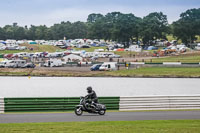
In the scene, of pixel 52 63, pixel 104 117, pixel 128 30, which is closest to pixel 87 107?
pixel 104 117

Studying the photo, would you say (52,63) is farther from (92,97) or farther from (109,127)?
(109,127)

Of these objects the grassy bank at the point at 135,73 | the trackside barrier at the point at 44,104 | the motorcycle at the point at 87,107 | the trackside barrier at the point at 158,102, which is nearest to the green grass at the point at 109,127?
the motorcycle at the point at 87,107

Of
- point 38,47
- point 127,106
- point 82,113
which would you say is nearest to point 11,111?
point 82,113

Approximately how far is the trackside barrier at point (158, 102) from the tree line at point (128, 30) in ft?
374

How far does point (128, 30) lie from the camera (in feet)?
483

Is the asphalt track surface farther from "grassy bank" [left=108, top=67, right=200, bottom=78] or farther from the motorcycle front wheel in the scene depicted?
"grassy bank" [left=108, top=67, right=200, bottom=78]

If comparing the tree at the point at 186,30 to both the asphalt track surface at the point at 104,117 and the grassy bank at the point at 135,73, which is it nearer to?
the grassy bank at the point at 135,73

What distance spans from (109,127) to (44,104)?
7.85 m

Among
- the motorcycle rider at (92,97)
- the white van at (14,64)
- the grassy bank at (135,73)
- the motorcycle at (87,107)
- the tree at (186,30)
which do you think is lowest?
the grassy bank at (135,73)

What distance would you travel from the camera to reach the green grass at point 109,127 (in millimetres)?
17172

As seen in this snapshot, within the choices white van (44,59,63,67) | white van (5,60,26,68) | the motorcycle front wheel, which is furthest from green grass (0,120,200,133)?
white van (44,59,63,67)

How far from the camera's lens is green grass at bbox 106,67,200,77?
6906cm

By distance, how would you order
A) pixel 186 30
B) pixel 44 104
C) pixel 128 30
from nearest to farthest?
pixel 44 104
pixel 186 30
pixel 128 30

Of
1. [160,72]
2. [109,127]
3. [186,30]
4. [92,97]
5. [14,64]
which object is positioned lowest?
[160,72]
